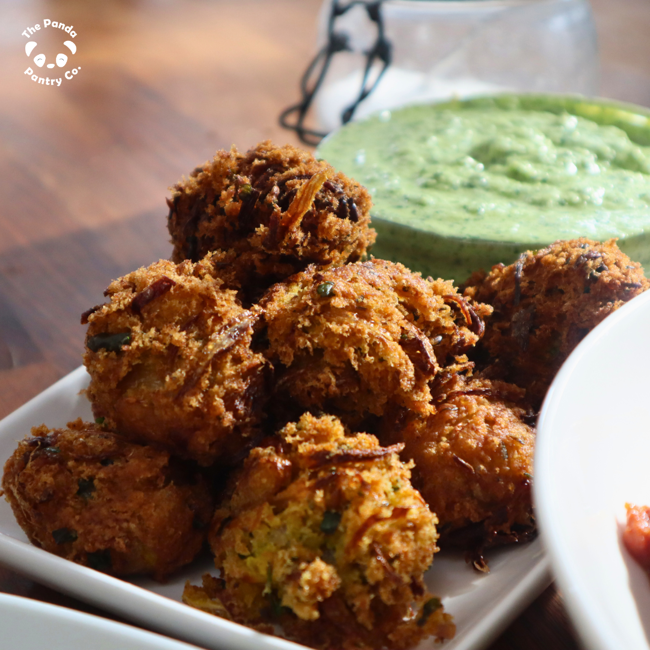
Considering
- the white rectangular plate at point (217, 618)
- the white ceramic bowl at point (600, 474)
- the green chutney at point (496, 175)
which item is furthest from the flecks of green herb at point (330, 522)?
the green chutney at point (496, 175)

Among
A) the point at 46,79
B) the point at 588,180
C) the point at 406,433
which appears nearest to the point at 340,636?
the point at 406,433

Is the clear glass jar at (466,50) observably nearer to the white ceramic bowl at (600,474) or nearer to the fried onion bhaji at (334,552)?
the white ceramic bowl at (600,474)

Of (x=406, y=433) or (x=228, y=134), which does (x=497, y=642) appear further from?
(x=228, y=134)

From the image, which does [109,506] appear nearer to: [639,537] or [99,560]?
[99,560]

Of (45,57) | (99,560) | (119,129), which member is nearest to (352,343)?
(99,560)

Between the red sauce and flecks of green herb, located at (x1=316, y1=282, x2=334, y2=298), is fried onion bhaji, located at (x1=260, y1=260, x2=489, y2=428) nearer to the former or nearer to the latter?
flecks of green herb, located at (x1=316, y1=282, x2=334, y2=298)

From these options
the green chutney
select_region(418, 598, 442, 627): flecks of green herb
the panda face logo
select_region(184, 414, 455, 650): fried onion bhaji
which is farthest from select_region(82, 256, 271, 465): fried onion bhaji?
the panda face logo

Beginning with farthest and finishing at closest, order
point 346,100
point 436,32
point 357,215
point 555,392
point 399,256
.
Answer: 1. point 346,100
2. point 436,32
3. point 399,256
4. point 357,215
5. point 555,392
